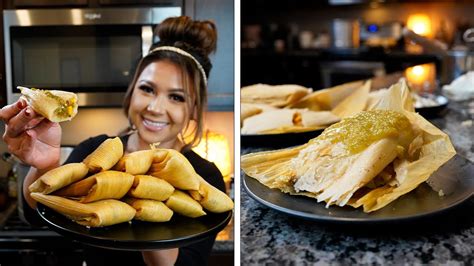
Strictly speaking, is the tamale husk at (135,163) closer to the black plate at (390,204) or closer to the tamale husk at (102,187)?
the tamale husk at (102,187)

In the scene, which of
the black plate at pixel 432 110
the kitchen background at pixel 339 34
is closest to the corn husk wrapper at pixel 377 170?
the black plate at pixel 432 110

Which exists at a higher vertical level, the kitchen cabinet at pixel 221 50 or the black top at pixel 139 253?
the kitchen cabinet at pixel 221 50

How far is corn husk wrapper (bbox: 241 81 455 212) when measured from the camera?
0.71 m

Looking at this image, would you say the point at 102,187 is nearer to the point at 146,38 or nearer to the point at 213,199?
the point at 213,199

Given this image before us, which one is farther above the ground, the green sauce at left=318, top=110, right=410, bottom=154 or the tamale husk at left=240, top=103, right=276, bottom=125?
the green sauce at left=318, top=110, right=410, bottom=154

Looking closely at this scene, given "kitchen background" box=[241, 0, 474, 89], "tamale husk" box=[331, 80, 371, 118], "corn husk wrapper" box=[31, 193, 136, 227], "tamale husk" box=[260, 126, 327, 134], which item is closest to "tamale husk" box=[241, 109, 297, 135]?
"tamale husk" box=[260, 126, 327, 134]

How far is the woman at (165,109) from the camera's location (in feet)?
2.81

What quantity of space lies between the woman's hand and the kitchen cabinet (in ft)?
0.83

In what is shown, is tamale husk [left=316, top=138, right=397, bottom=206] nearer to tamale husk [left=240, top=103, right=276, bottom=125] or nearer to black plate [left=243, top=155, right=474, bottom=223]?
black plate [left=243, top=155, right=474, bottom=223]

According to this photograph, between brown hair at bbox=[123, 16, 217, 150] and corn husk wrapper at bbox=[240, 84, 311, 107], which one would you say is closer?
brown hair at bbox=[123, 16, 217, 150]

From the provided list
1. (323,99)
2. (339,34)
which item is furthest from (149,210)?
(339,34)


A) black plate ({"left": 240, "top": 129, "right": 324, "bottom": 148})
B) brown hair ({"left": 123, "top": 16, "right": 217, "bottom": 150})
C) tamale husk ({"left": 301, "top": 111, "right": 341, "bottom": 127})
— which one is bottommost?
black plate ({"left": 240, "top": 129, "right": 324, "bottom": 148})

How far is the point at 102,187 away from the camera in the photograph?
77 cm

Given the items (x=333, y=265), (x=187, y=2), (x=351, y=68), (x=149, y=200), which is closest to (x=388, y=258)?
(x=333, y=265)
